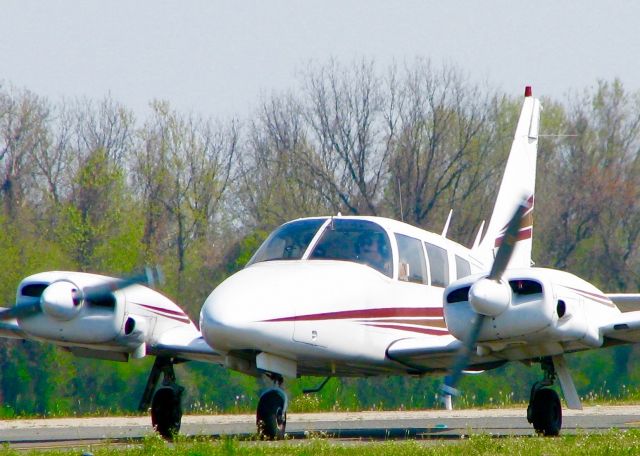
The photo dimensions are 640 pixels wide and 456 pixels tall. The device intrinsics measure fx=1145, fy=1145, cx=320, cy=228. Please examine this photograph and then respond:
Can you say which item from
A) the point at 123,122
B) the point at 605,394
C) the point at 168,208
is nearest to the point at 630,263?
the point at 605,394

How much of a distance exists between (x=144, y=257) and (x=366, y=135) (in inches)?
442

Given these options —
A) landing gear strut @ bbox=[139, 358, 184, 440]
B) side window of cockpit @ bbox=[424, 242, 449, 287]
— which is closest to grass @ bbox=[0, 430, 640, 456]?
landing gear strut @ bbox=[139, 358, 184, 440]

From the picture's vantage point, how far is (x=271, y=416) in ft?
39.8

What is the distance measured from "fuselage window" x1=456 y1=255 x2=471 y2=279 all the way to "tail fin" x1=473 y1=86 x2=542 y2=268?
100cm

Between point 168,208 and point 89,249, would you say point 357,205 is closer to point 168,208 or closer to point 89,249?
point 168,208

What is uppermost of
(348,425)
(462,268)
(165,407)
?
(462,268)

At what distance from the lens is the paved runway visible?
14094mm

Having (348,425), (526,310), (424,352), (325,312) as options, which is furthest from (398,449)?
(348,425)

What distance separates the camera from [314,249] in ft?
43.6

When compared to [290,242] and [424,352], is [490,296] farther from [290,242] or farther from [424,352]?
[290,242]

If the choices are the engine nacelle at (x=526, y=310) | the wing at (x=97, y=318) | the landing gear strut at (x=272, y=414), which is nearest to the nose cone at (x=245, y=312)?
the landing gear strut at (x=272, y=414)

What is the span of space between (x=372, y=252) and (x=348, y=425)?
12.0ft

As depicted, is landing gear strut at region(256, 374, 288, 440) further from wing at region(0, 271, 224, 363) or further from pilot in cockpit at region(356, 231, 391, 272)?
pilot in cockpit at region(356, 231, 391, 272)

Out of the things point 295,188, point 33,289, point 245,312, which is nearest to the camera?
point 245,312
